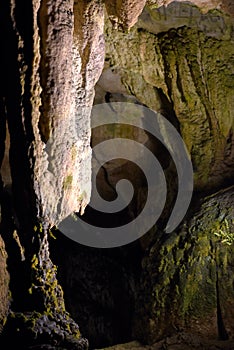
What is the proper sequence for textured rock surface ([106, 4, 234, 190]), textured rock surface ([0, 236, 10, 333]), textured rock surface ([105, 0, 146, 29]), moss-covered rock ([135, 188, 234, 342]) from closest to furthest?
textured rock surface ([0, 236, 10, 333])
textured rock surface ([105, 0, 146, 29])
moss-covered rock ([135, 188, 234, 342])
textured rock surface ([106, 4, 234, 190])

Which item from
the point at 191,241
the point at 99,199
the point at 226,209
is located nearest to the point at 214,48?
the point at 226,209

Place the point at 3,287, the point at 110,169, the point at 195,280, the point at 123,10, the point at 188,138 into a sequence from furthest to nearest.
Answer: the point at 110,169
the point at 188,138
the point at 195,280
the point at 123,10
the point at 3,287

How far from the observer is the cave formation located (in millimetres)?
2436

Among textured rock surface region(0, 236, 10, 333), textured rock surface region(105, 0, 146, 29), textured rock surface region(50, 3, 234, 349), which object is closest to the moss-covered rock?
textured rock surface region(50, 3, 234, 349)

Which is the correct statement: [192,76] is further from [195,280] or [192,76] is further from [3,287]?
[3,287]

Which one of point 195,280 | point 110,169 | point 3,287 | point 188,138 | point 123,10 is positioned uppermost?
point 110,169

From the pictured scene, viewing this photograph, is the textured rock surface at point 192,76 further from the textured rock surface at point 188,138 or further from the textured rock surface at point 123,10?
the textured rock surface at point 123,10

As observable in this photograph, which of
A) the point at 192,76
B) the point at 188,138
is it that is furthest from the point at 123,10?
the point at 188,138

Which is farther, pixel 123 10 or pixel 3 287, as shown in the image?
pixel 123 10

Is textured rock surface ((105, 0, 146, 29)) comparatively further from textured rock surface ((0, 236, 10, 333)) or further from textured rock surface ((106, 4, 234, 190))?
textured rock surface ((0, 236, 10, 333))

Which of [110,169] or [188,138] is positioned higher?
[110,169]

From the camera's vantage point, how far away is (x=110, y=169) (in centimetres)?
548

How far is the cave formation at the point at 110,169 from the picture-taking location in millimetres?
2436

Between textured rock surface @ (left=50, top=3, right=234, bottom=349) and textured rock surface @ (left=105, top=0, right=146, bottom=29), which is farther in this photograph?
textured rock surface @ (left=50, top=3, right=234, bottom=349)
